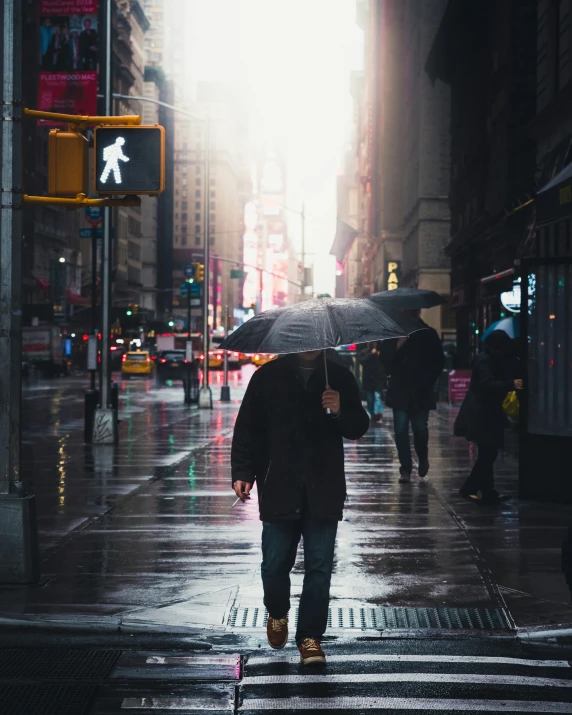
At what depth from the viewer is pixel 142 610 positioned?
786cm

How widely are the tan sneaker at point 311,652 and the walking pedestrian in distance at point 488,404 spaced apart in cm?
638

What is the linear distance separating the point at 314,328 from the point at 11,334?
10.2 feet

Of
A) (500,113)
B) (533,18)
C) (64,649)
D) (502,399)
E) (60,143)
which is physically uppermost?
(533,18)

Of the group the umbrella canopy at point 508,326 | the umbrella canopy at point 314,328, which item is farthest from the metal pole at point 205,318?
the umbrella canopy at point 314,328

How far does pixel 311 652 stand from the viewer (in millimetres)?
6559

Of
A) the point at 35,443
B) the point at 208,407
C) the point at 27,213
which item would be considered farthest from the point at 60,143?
the point at 27,213

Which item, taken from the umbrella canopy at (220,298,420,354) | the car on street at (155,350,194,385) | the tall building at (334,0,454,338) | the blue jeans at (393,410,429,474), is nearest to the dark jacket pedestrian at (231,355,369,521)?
the umbrella canopy at (220,298,420,354)

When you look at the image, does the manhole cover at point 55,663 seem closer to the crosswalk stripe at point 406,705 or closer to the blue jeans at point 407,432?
the crosswalk stripe at point 406,705

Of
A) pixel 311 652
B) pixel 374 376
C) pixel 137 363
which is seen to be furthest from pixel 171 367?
pixel 311 652

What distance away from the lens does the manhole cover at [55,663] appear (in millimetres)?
6535

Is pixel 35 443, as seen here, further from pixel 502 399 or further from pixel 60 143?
pixel 60 143

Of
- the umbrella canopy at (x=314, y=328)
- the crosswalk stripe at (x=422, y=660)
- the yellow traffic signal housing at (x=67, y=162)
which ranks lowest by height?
the crosswalk stripe at (x=422, y=660)

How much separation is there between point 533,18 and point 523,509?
24760 millimetres

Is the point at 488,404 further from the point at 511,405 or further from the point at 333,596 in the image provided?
the point at 333,596
